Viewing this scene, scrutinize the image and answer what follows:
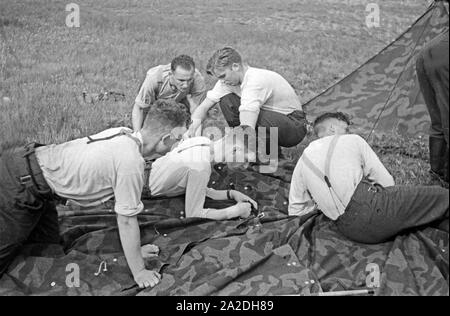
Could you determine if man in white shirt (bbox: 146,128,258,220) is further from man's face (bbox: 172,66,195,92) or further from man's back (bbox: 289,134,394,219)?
man's face (bbox: 172,66,195,92)

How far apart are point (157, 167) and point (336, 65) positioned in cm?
532

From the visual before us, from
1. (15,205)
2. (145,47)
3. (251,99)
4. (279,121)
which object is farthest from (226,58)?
(145,47)

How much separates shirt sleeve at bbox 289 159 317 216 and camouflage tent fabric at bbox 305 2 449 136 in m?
1.87

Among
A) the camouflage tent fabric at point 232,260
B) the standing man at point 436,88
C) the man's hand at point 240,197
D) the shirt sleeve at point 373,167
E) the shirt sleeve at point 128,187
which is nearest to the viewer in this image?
the shirt sleeve at point 128,187

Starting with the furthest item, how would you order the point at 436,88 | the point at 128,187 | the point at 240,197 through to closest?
the point at 240,197 → the point at 436,88 → the point at 128,187

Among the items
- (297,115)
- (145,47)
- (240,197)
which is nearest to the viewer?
(240,197)

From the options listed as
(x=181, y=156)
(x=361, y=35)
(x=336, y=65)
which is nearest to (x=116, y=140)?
(x=181, y=156)

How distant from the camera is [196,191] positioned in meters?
3.93

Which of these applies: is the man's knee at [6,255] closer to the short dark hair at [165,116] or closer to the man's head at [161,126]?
the man's head at [161,126]

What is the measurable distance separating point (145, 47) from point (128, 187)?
6.05m

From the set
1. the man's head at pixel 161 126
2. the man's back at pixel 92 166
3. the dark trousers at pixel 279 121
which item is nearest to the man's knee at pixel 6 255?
the man's back at pixel 92 166

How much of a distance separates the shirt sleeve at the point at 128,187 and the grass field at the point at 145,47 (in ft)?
8.21

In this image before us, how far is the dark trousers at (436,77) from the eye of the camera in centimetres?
382

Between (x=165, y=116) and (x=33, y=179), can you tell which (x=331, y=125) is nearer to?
(x=165, y=116)
